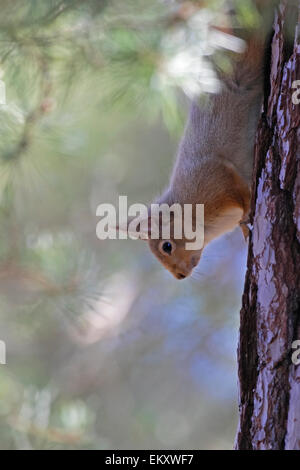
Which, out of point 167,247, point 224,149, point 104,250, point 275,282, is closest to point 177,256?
point 167,247

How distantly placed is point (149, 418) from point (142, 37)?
4.33 m

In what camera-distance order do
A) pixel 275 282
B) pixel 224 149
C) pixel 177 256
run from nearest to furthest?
pixel 275 282, pixel 224 149, pixel 177 256

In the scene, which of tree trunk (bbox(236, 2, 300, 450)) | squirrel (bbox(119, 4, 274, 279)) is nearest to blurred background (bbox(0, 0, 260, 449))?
squirrel (bbox(119, 4, 274, 279))

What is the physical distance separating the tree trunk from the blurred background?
0.19m

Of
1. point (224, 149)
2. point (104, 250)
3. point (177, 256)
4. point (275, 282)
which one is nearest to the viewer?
point (275, 282)

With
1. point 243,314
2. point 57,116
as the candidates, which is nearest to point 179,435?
point 57,116

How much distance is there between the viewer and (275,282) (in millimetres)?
1501

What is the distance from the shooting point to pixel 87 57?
1.80 m

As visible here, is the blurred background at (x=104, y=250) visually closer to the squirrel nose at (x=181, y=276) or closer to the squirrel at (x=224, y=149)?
the squirrel at (x=224, y=149)

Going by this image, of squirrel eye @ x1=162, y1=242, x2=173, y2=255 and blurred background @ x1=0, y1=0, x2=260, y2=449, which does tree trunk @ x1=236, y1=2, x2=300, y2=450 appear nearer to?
blurred background @ x1=0, y1=0, x2=260, y2=449

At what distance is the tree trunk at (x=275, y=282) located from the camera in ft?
4.66

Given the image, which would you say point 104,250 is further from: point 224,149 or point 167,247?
point 224,149

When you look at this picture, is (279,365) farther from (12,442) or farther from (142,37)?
(12,442)

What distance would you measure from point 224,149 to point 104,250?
12.4 feet
